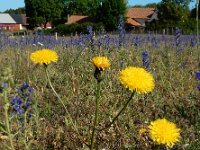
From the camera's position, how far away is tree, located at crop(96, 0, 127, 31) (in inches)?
2034

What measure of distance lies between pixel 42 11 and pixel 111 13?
2564 cm

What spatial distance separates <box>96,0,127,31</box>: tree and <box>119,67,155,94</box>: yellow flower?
49.8 m

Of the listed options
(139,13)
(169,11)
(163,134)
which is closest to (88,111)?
(163,134)

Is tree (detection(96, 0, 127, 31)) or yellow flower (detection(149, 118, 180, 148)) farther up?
tree (detection(96, 0, 127, 31))

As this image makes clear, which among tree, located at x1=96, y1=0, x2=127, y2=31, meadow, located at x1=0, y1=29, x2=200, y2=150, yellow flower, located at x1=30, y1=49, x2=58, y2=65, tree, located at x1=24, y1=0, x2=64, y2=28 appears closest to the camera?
yellow flower, located at x1=30, y1=49, x2=58, y2=65

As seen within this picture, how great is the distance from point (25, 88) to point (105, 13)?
50.0 m

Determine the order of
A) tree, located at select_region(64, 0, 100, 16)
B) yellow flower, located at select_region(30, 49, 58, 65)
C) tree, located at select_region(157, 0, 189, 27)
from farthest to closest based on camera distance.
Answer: tree, located at select_region(64, 0, 100, 16)
tree, located at select_region(157, 0, 189, 27)
yellow flower, located at select_region(30, 49, 58, 65)

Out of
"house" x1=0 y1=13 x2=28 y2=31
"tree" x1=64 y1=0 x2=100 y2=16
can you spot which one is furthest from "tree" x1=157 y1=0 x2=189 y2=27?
"house" x1=0 y1=13 x2=28 y2=31

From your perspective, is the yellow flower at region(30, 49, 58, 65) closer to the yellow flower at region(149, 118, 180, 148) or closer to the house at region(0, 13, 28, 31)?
the yellow flower at region(149, 118, 180, 148)

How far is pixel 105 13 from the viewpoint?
173ft

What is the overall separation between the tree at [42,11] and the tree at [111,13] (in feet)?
70.6

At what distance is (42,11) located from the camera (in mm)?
74438

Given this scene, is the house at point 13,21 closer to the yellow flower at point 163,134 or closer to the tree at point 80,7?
the tree at point 80,7

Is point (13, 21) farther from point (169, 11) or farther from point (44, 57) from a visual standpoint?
point (44, 57)
